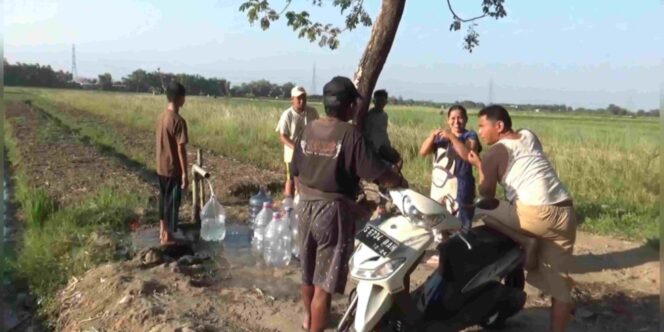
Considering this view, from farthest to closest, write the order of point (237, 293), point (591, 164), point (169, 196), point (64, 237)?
point (591, 164) < point (64, 237) < point (169, 196) < point (237, 293)

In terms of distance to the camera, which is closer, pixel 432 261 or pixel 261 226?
pixel 432 261

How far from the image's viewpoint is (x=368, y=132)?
283 inches

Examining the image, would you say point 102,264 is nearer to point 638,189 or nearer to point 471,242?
point 471,242

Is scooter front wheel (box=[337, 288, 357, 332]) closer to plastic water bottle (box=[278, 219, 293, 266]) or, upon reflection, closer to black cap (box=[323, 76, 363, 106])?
black cap (box=[323, 76, 363, 106])

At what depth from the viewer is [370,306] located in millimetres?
3594

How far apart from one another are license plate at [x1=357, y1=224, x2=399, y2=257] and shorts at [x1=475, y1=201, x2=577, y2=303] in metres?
0.86

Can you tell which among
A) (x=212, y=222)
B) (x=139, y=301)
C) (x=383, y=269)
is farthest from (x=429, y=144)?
(x=139, y=301)

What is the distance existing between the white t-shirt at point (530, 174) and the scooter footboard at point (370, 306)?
45.1 inches

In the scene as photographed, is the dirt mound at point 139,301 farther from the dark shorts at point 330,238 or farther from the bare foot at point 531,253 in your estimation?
the bare foot at point 531,253

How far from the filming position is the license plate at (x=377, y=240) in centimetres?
352

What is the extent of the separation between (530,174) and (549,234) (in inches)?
15.6

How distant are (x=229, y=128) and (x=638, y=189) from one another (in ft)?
53.0

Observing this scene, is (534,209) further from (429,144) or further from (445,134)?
(429,144)

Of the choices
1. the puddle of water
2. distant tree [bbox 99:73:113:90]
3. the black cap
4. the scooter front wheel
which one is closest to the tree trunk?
the puddle of water
